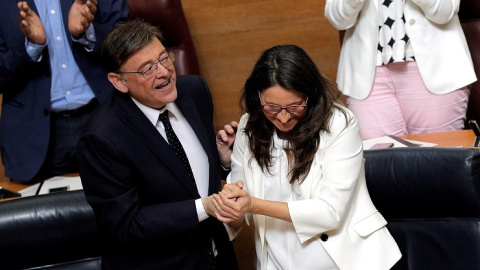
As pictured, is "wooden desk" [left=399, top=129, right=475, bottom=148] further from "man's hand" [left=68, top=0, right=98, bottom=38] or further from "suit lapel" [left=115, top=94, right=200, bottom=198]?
"man's hand" [left=68, top=0, right=98, bottom=38]

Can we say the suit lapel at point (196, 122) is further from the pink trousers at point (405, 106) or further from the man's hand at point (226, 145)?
the pink trousers at point (405, 106)

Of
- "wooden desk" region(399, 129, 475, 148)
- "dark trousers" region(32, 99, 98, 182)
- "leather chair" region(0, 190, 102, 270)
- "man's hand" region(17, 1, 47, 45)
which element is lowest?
"dark trousers" region(32, 99, 98, 182)

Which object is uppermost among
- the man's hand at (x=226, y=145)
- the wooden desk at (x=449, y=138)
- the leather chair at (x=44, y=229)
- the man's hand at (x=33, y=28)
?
the man's hand at (x=33, y=28)

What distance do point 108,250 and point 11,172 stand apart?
2.74ft

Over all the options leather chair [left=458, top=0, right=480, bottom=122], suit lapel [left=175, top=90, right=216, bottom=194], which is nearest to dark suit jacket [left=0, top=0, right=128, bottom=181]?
suit lapel [left=175, top=90, right=216, bottom=194]

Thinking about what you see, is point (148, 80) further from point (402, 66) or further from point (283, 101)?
point (402, 66)

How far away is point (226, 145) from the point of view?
69.6 inches

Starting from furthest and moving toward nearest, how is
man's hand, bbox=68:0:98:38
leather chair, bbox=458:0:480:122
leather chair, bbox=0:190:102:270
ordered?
leather chair, bbox=458:0:480:122, man's hand, bbox=68:0:98:38, leather chair, bbox=0:190:102:270

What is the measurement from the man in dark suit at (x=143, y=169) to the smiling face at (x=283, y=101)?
217 millimetres

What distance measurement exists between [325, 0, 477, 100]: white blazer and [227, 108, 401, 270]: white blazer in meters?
0.80

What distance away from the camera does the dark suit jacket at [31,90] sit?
2.32 metres

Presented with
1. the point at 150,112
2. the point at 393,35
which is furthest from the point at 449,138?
the point at 150,112

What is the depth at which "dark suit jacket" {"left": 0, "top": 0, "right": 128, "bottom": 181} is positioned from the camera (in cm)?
232

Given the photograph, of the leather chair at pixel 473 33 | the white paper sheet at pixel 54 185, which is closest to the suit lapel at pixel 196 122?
the white paper sheet at pixel 54 185
